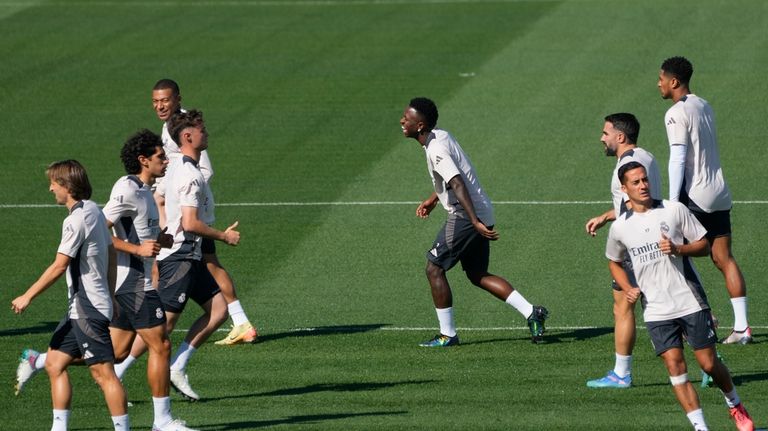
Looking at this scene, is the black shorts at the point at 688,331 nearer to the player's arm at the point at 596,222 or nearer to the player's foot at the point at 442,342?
the player's arm at the point at 596,222

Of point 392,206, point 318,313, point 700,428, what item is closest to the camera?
point 700,428

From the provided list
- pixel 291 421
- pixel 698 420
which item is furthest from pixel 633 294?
pixel 291 421

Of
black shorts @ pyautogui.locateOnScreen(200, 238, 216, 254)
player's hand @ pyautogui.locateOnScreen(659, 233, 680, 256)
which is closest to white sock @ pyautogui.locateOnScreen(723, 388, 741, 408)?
player's hand @ pyautogui.locateOnScreen(659, 233, 680, 256)

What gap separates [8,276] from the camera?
15664mm

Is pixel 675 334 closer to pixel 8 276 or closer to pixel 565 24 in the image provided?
pixel 8 276

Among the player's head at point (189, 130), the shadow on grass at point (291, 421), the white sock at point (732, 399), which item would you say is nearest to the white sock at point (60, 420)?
the shadow on grass at point (291, 421)

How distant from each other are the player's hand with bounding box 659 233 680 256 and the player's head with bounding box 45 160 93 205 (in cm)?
394

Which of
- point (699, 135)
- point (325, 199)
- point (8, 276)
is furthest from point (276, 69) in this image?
point (699, 135)

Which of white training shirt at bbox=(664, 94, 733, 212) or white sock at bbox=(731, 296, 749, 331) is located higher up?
white training shirt at bbox=(664, 94, 733, 212)

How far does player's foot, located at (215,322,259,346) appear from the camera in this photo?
13270mm

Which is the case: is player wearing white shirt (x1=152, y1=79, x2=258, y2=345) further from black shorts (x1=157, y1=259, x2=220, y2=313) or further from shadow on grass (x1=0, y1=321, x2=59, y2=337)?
shadow on grass (x1=0, y1=321, x2=59, y2=337)

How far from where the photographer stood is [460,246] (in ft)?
43.3

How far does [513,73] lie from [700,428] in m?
15.0

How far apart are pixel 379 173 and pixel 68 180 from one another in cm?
1018
